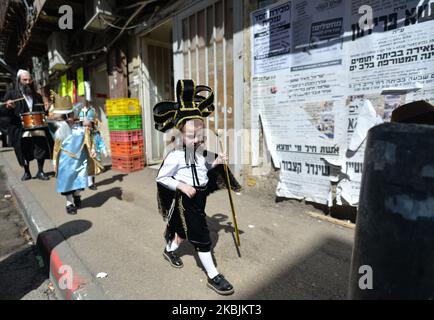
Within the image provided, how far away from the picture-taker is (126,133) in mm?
6430

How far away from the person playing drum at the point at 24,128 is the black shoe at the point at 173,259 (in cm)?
470

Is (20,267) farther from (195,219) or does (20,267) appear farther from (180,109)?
(180,109)

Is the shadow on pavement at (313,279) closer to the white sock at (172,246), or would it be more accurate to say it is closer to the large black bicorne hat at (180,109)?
the white sock at (172,246)

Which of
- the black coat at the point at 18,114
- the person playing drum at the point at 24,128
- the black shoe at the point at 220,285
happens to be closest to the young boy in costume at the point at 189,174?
the black shoe at the point at 220,285

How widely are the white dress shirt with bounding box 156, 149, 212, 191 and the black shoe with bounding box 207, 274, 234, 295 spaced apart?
2.43 ft

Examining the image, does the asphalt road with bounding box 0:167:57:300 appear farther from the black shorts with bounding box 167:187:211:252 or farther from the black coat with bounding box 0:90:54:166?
the black coat with bounding box 0:90:54:166

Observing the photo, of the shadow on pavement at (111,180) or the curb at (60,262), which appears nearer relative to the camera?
the curb at (60,262)

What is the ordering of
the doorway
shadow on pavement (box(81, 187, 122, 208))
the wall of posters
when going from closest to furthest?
1. the wall of posters
2. shadow on pavement (box(81, 187, 122, 208))
3. the doorway

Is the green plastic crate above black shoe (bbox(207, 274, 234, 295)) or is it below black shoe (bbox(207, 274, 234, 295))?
above

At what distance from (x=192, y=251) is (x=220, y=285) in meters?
0.75

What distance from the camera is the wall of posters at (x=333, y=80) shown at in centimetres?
276

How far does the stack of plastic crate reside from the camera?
645cm

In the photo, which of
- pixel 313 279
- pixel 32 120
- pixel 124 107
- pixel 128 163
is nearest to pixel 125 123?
pixel 124 107

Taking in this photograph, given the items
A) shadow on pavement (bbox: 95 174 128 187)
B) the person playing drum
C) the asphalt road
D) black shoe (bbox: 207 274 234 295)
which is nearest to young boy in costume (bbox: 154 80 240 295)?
black shoe (bbox: 207 274 234 295)
